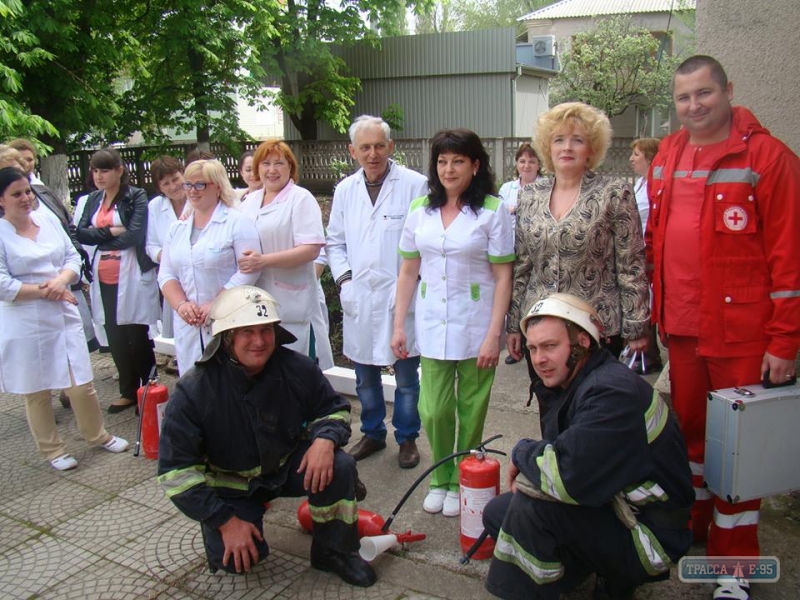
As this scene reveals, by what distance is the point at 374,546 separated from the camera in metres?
3.24

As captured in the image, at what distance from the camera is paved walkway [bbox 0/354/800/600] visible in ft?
10.4

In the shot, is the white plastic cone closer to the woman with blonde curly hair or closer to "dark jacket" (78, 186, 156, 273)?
the woman with blonde curly hair

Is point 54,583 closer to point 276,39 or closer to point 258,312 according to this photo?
point 258,312

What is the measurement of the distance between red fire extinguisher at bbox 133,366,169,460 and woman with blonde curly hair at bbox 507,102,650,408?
8.16ft

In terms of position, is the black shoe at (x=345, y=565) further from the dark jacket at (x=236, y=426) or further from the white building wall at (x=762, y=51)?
the white building wall at (x=762, y=51)

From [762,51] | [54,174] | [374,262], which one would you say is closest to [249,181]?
[374,262]

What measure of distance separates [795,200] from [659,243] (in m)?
0.58

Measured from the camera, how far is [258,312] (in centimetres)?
320

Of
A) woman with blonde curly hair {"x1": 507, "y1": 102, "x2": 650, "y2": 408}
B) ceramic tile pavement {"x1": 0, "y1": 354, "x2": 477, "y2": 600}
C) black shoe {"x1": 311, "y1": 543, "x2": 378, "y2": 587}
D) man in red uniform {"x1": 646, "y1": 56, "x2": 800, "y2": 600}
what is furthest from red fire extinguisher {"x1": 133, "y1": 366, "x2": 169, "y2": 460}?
man in red uniform {"x1": 646, "y1": 56, "x2": 800, "y2": 600}

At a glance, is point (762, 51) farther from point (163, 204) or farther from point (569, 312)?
point (163, 204)

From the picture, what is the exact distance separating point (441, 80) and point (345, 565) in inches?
795

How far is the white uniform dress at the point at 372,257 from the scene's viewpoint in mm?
4176

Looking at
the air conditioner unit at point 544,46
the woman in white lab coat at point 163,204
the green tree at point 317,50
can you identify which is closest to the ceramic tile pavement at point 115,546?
the woman in white lab coat at point 163,204

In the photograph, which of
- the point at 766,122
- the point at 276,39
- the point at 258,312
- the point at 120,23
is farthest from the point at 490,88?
the point at 258,312
